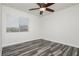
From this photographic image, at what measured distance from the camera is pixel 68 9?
3.49 meters

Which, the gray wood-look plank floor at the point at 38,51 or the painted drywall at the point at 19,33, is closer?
the gray wood-look plank floor at the point at 38,51

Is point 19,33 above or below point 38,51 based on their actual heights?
above

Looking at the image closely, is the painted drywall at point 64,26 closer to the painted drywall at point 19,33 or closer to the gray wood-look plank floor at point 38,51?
the gray wood-look plank floor at point 38,51

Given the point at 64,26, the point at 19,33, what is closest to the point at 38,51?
the point at 19,33

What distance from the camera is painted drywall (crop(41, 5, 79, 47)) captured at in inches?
126

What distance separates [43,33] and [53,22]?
116 cm

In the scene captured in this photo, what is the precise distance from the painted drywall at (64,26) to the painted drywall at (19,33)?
752 millimetres

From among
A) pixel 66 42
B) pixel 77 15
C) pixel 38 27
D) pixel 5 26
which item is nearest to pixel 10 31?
pixel 5 26

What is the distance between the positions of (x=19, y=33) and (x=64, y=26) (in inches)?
93.2

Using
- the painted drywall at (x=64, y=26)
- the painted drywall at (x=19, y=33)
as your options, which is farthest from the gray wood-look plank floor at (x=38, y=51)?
the painted drywall at (x=64, y=26)

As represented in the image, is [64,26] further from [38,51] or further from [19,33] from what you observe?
[19,33]

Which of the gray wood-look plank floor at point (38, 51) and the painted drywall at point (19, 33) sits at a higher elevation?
the painted drywall at point (19, 33)

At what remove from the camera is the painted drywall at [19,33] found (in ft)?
10.2

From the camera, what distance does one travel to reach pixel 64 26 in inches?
145
